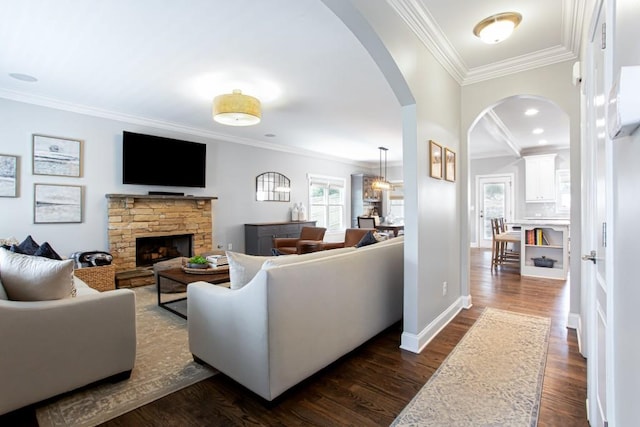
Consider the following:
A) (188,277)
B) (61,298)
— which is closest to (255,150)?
(188,277)

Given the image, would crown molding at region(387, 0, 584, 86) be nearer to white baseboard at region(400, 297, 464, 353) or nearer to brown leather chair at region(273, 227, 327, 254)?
white baseboard at region(400, 297, 464, 353)

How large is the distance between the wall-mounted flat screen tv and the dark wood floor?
381 cm

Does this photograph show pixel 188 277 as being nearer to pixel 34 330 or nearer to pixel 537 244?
pixel 34 330

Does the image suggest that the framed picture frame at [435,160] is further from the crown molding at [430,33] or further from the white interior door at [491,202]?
the white interior door at [491,202]

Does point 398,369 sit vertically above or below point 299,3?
below

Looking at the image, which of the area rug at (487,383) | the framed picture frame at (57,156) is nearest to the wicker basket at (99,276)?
the framed picture frame at (57,156)

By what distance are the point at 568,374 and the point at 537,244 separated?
3641mm

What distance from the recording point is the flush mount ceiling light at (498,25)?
2371 millimetres

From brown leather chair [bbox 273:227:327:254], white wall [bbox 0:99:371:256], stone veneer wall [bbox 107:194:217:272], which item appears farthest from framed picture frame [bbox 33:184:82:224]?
brown leather chair [bbox 273:227:327:254]

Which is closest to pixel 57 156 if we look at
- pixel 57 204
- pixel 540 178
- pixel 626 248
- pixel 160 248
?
pixel 57 204

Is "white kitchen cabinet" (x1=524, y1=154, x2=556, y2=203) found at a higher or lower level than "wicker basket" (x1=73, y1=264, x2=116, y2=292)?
higher

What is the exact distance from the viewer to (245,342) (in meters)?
1.84

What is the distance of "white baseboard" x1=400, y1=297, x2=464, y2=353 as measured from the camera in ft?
8.18

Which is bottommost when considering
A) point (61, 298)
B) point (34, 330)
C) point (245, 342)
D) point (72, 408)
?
point (72, 408)
